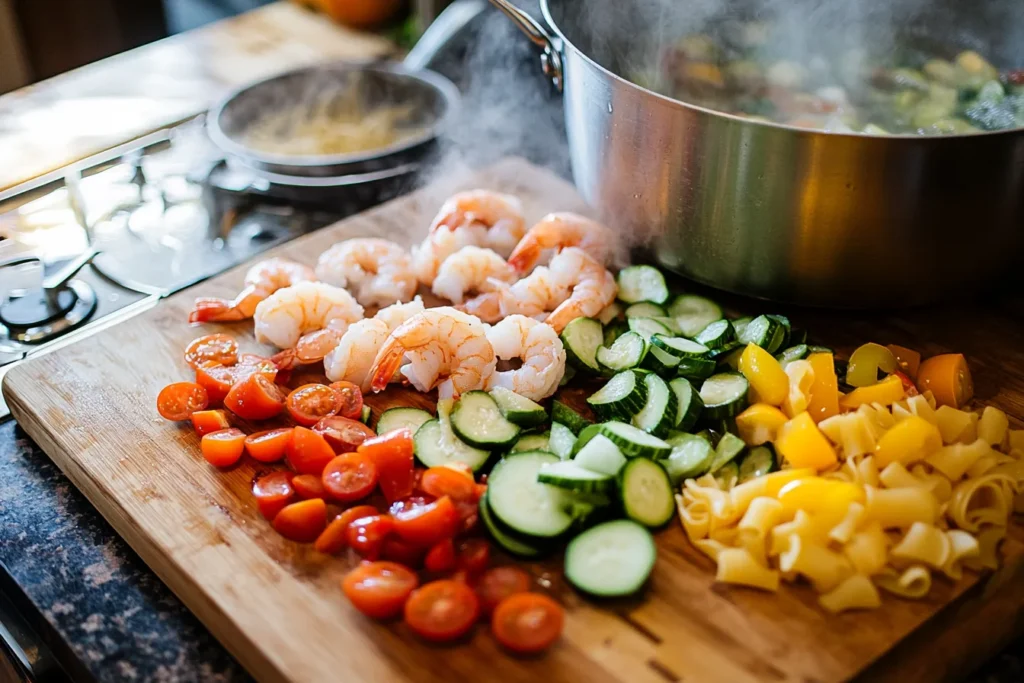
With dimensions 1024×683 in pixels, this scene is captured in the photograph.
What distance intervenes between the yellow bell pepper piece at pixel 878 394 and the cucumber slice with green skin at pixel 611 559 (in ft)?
1.79

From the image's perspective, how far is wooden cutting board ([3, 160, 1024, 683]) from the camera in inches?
61.4

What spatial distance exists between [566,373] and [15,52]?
3.17 metres

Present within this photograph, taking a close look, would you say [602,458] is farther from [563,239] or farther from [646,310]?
[563,239]

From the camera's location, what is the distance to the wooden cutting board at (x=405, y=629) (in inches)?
61.4

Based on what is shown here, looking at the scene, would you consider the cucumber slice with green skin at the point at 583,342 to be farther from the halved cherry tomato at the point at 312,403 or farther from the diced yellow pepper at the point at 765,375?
the halved cherry tomato at the point at 312,403

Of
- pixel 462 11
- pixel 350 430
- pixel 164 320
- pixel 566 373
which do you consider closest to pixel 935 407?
pixel 566 373

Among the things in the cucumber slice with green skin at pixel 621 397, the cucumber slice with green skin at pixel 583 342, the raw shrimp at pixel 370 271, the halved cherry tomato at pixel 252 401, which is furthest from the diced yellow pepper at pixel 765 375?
the halved cherry tomato at pixel 252 401

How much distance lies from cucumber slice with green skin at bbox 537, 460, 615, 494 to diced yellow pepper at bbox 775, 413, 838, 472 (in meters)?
0.34

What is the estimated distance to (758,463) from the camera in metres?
1.89

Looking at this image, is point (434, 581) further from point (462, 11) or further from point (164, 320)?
point (462, 11)

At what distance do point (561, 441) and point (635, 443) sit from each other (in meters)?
0.18

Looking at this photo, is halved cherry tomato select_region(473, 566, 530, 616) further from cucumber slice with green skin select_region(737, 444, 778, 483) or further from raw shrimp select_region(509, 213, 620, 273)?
raw shrimp select_region(509, 213, 620, 273)

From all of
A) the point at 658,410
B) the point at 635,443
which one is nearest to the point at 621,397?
the point at 658,410

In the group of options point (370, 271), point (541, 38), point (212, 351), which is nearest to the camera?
point (212, 351)
